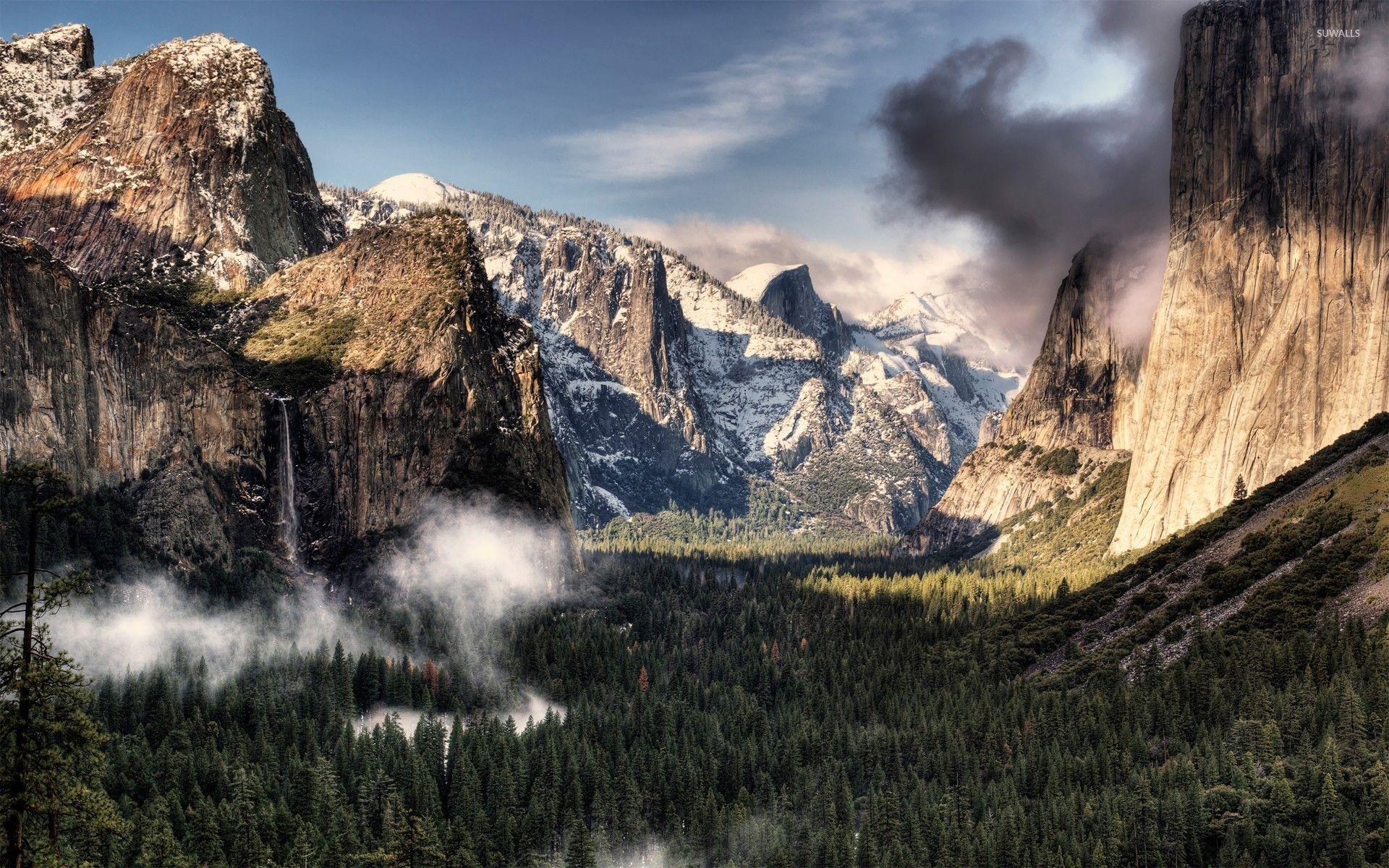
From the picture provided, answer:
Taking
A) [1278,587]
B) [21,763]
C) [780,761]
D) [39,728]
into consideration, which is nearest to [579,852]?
[780,761]

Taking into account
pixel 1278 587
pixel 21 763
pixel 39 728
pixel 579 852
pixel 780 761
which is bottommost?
pixel 579 852

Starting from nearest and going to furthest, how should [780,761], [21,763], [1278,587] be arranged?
[21,763] → [780,761] → [1278,587]

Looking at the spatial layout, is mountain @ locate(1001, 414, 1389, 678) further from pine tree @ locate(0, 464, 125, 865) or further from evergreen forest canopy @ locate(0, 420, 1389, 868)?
pine tree @ locate(0, 464, 125, 865)

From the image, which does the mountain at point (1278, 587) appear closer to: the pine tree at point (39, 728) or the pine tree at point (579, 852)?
the pine tree at point (579, 852)

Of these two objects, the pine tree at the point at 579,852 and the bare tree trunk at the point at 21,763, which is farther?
the pine tree at the point at 579,852

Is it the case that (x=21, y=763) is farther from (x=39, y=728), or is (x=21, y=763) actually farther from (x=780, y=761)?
(x=780, y=761)

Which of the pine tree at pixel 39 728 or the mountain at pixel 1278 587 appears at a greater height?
the pine tree at pixel 39 728

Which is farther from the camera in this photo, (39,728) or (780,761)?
(780,761)

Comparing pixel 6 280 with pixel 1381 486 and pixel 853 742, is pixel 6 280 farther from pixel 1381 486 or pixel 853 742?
pixel 1381 486

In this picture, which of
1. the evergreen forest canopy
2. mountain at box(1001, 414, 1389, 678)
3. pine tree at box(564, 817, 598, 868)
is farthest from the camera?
mountain at box(1001, 414, 1389, 678)

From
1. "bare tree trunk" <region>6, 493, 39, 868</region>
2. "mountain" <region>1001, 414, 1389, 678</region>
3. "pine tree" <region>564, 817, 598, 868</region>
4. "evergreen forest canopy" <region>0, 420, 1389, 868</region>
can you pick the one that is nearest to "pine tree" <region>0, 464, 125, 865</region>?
"bare tree trunk" <region>6, 493, 39, 868</region>

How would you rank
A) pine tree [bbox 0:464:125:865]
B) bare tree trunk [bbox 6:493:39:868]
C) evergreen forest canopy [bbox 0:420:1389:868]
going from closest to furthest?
pine tree [bbox 0:464:125:865]
bare tree trunk [bbox 6:493:39:868]
evergreen forest canopy [bbox 0:420:1389:868]

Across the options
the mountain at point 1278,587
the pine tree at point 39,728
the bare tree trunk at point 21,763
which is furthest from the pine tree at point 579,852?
the bare tree trunk at point 21,763

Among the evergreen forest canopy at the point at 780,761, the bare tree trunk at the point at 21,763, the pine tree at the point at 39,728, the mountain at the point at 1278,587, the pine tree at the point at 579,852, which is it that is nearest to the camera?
the pine tree at the point at 39,728
